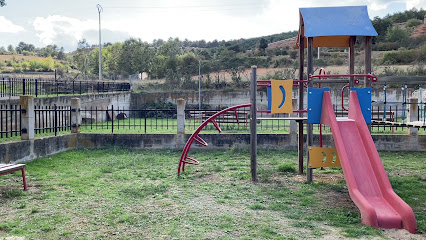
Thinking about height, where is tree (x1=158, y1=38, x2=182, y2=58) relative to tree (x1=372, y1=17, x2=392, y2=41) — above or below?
below

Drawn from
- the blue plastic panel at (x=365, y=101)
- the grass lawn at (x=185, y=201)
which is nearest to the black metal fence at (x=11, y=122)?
the grass lawn at (x=185, y=201)

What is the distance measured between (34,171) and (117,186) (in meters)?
2.84

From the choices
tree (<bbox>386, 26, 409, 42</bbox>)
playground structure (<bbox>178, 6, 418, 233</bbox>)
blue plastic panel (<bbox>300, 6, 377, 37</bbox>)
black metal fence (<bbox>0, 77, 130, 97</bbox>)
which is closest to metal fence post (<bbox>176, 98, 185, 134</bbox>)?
playground structure (<bbox>178, 6, 418, 233</bbox>)

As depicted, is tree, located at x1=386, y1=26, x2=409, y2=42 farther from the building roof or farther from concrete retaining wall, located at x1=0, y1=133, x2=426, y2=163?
the building roof

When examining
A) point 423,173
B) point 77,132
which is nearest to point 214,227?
point 423,173

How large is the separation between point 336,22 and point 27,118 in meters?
8.67

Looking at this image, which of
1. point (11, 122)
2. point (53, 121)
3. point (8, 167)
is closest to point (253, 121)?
point (8, 167)

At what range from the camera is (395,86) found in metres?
29.9

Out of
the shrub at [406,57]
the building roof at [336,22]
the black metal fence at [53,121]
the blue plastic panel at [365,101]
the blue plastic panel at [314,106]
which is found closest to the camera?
the blue plastic panel at [365,101]

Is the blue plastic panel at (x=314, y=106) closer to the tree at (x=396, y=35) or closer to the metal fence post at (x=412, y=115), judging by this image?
the metal fence post at (x=412, y=115)

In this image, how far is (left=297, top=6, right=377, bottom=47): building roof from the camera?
8.30 metres

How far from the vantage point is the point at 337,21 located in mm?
8672

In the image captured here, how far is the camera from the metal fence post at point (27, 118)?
10508 mm

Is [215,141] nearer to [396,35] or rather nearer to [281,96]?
[281,96]
